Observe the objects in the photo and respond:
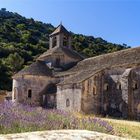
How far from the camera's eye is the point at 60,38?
42.9 m

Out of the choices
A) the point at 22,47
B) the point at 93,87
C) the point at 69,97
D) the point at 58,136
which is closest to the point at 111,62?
the point at 93,87

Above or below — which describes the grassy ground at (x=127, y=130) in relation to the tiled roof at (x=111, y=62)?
below

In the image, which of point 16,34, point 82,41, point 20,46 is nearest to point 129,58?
point 20,46

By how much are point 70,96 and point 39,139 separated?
27360mm

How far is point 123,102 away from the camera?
28.5 m

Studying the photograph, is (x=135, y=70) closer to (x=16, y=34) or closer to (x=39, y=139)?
(x=39, y=139)

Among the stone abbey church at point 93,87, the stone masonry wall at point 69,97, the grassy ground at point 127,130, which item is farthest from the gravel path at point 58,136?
the stone masonry wall at point 69,97

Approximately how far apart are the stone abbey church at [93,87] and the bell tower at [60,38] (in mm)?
5736

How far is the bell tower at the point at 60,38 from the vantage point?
4291 cm

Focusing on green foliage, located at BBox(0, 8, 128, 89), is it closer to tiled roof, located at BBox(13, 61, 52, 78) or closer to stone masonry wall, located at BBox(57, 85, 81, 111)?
tiled roof, located at BBox(13, 61, 52, 78)

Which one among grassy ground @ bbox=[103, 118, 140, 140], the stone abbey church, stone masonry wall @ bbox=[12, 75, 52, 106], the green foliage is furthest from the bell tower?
grassy ground @ bbox=[103, 118, 140, 140]

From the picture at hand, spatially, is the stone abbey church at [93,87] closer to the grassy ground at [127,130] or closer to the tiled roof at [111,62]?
the tiled roof at [111,62]

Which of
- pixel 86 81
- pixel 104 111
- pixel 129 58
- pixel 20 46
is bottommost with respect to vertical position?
pixel 104 111

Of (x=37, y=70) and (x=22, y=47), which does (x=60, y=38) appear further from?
(x=22, y=47)
